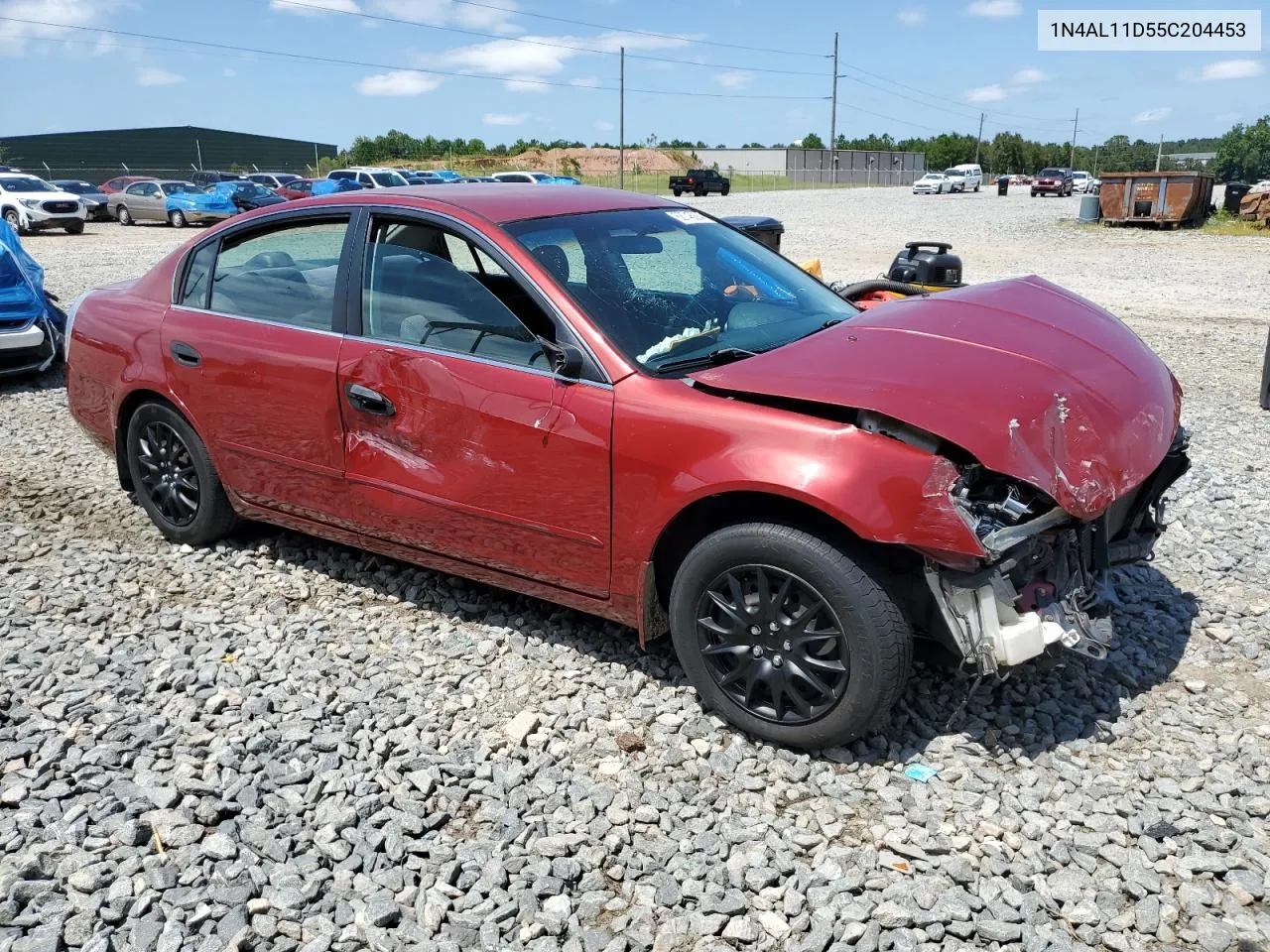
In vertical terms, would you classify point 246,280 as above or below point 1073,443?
above

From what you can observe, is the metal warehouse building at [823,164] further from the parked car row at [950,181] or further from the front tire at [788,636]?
the front tire at [788,636]

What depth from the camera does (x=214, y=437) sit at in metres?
4.59

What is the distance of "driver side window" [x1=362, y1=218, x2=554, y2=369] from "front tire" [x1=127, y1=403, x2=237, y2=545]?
1.35m

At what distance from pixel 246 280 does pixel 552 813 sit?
281 centimetres

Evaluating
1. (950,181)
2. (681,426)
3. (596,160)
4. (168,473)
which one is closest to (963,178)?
(950,181)

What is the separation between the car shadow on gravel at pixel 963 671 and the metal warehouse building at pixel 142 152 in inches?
2366

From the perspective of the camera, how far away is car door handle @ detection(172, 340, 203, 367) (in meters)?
4.54

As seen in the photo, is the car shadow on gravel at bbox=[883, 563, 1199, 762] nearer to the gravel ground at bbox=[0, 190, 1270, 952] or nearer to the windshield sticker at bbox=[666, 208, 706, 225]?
the gravel ground at bbox=[0, 190, 1270, 952]

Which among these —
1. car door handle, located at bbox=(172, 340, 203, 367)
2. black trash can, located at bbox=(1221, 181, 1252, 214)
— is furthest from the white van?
car door handle, located at bbox=(172, 340, 203, 367)

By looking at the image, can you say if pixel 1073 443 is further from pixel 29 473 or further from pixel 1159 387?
pixel 29 473

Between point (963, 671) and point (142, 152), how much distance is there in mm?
74847

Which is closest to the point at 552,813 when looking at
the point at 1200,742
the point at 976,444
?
the point at 976,444

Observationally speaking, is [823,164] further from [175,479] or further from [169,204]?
[175,479]

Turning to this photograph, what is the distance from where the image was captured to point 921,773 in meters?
3.23
